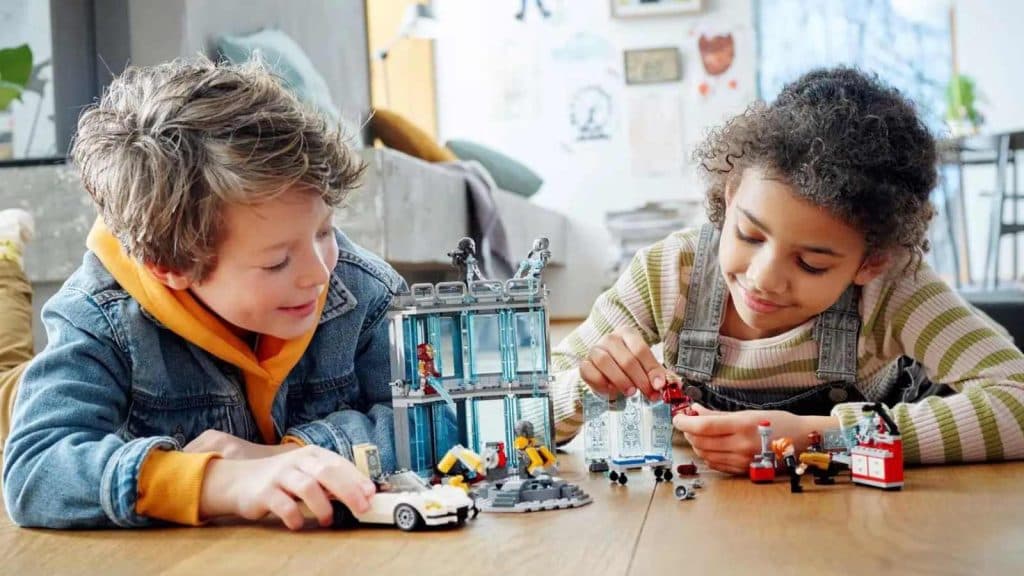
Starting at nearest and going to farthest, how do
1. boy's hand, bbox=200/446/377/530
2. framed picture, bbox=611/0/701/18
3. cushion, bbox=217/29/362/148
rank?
boy's hand, bbox=200/446/377/530, cushion, bbox=217/29/362/148, framed picture, bbox=611/0/701/18

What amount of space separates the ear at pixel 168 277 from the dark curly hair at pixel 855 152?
582 millimetres

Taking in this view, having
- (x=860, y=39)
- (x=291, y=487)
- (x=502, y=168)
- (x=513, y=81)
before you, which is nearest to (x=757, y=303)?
(x=291, y=487)

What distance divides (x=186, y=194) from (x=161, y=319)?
142 mm

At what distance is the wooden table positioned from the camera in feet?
2.59

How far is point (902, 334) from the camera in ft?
4.14

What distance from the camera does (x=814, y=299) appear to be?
1.17 meters

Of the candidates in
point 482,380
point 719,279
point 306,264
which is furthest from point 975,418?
point 306,264

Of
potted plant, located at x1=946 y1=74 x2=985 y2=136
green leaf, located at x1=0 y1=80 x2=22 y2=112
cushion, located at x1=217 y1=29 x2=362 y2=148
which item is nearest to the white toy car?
cushion, located at x1=217 y1=29 x2=362 y2=148

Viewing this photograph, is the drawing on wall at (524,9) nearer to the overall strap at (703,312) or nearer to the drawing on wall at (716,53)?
the drawing on wall at (716,53)

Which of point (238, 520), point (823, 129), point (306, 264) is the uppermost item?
point (823, 129)

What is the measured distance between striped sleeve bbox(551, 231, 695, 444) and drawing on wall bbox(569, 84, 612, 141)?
3.96 metres

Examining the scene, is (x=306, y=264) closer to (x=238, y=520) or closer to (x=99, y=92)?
(x=238, y=520)

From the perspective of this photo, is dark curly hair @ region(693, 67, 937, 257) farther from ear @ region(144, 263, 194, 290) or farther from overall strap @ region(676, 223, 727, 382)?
ear @ region(144, 263, 194, 290)

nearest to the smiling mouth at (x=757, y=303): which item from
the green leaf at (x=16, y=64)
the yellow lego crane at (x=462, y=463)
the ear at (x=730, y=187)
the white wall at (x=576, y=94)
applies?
the ear at (x=730, y=187)
